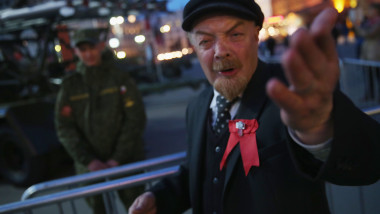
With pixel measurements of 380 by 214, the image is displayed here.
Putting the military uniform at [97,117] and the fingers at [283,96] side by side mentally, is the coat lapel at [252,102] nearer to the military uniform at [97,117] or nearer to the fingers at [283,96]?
the fingers at [283,96]

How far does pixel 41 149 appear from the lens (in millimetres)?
4402

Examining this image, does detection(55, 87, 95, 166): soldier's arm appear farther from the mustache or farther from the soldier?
the mustache

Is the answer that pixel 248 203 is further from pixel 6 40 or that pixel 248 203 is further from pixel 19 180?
pixel 6 40

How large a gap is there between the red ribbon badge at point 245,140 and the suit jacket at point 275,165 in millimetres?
21

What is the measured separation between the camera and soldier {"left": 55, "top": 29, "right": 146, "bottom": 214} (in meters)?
2.53

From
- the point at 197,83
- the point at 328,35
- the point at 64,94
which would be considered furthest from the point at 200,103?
the point at 197,83

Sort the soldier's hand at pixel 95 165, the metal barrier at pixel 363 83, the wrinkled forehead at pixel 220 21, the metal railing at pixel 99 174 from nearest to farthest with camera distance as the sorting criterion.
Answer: the wrinkled forehead at pixel 220 21 < the metal railing at pixel 99 174 < the soldier's hand at pixel 95 165 < the metal barrier at pixel 363 83

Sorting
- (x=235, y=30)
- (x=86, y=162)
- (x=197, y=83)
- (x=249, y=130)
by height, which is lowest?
(x=197, y=83)

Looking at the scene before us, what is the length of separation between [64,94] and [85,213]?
1.49 meters

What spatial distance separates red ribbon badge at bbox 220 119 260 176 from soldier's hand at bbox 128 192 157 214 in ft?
1.35

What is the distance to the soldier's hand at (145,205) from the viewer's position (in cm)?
133

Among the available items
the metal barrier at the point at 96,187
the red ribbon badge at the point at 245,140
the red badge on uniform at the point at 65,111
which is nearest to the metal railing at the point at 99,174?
the metal barrier at the point at 96,187

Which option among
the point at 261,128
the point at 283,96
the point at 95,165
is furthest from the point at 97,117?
the point at 283,96

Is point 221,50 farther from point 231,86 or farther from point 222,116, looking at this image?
point 222,116
